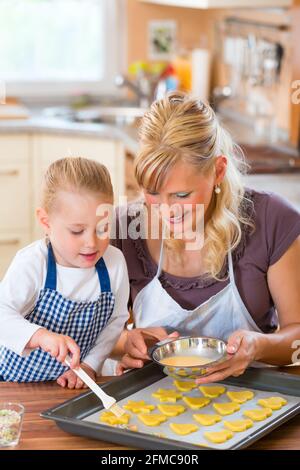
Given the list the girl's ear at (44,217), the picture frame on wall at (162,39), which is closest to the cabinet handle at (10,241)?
the picture frame on wall at (162,39)

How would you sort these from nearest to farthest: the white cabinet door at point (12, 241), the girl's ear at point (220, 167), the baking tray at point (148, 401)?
the baking tray at point (148, 401)
the girl's ear at point (220, 167)
the white cabinet door at point (12, 241)

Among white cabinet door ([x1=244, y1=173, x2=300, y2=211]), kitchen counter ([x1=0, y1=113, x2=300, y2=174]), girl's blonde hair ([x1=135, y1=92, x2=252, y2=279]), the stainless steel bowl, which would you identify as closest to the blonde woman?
girl's blonde hair ([x1=135, y1=92, x2=252, y2=279])

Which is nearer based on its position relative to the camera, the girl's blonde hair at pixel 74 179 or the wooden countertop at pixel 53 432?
the wooden countertop at pixel 53 432

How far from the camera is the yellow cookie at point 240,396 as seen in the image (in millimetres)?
1518

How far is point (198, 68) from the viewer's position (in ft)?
13.6

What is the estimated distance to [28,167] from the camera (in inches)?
154

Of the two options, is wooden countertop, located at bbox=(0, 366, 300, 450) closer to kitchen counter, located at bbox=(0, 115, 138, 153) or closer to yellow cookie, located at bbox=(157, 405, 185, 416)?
yellow cookie, located at bbox=(157, 405, 185, 416)

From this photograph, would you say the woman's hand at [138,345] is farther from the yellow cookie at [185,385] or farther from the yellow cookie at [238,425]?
the yellow cookie at [238,425]

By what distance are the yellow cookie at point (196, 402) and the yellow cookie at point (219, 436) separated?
12 centimetres

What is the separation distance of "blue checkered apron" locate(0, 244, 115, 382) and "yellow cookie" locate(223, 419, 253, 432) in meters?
0.37

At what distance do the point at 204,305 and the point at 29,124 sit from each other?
2.20m

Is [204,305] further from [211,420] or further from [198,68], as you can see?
[198,68]

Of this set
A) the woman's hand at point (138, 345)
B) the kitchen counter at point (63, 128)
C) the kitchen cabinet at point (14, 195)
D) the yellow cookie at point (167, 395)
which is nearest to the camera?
the yellow cookie at point (167, 395)

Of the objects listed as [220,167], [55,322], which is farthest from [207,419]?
[220,167]
